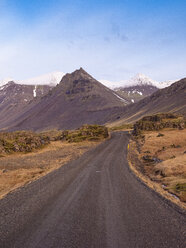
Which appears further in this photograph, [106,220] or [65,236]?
[106,220]

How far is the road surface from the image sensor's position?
21.5 feet

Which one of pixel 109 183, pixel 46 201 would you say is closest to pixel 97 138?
pixel 109 183

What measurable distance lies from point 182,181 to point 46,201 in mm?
8935

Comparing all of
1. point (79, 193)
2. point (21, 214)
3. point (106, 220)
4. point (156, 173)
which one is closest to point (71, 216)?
point (106, 220)

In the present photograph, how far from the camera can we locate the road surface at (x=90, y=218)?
257 inches

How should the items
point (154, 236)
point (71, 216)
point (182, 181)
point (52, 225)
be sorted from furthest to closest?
point (182, 181) < point (71, 216) < point (52, 225) < point (154, 236)

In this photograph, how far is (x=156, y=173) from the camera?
56.3 feet

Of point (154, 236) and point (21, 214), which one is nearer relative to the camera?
point (154, 236)

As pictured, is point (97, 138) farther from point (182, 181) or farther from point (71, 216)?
point (71, 216)

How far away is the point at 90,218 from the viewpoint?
8.24m

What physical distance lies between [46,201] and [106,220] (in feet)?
12.6

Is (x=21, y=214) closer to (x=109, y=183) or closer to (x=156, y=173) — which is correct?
(x=109, y=183)

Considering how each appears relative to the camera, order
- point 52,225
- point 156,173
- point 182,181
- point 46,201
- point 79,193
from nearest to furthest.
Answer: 1. point 52,225
2. point 46,201
3. point 79,193
4. point 182,181
5. point 156,173

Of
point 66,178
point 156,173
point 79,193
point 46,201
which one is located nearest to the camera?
point 46,201
